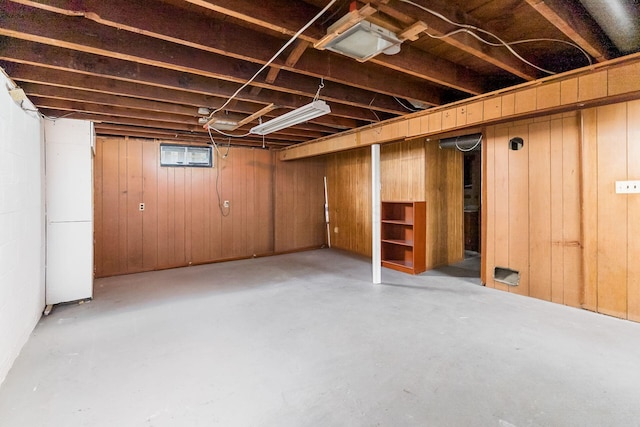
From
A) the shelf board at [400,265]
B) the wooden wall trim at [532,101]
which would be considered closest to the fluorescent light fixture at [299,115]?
the wooden wall trim at [532,101]

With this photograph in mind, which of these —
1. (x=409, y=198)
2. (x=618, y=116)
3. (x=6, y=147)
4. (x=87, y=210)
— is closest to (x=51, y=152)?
(x=87, y=210)

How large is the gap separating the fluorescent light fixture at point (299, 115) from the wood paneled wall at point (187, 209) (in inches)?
81.7

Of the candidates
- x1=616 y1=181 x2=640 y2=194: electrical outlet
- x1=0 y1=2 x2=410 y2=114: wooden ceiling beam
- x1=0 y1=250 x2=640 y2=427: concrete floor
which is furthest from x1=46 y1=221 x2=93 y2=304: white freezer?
x1=616 y1=181 x2=640 y2=194: electrical outlet

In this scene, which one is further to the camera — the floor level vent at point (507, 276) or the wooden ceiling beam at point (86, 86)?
the floor level vent at point (507, 276)

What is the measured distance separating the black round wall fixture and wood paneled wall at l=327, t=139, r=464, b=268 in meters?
1.24

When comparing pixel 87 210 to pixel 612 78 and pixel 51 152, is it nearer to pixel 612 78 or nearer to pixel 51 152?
pixel 51 152

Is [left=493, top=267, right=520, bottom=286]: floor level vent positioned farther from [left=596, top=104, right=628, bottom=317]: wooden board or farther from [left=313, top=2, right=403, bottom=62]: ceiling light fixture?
[left=313, top=2, right=403, bottom=62]: ceiling light fixture

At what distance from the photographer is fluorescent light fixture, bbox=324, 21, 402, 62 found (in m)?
1.72

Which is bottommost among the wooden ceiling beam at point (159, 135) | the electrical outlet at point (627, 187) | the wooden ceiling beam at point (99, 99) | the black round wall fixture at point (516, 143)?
the electrical outlet at point (627, 187)

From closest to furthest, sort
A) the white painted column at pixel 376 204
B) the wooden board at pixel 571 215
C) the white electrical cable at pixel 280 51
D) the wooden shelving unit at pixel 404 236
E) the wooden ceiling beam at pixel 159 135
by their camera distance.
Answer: the white electrical cable at pixel 280 51 → the wooden board at pixel 571 215 → the white painted column at pixel 376 204 → the wooden ceiling beam at pixel 159 135 → the wooden shelving unit at pixel 404 236

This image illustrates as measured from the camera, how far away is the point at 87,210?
3.37 metres

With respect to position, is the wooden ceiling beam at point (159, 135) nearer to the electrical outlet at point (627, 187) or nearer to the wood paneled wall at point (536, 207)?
the wood paneled wall at point (536, 207)

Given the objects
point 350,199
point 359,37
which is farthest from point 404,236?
point 359,37

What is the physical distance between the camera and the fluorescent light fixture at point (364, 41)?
172 centimetres
